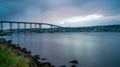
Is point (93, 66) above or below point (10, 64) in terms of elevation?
below

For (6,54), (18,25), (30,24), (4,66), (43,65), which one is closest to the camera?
(4,66)

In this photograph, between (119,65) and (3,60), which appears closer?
(3,60)

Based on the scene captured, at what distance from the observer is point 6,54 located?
9.32 meters

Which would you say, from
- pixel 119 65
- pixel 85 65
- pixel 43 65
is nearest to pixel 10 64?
pixel 43 65

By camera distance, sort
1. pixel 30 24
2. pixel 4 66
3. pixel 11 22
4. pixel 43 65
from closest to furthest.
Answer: pixel 4 66 → pixel 43 65 → pixel 11 22 → pixel 30 24

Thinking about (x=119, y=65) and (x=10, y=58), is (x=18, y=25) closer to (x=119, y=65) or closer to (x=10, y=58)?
(x=119, y=65)

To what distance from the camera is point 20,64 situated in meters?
9.20

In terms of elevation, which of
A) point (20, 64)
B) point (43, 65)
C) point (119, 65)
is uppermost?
point (20, 64)

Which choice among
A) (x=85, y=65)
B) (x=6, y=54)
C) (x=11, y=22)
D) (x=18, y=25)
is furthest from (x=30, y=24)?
(x=6, y=54)

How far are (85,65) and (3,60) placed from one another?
2070cm

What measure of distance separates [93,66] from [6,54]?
20.3m

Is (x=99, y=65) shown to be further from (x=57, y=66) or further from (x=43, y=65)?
(x=43, y=65)

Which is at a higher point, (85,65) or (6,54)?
(6,54)

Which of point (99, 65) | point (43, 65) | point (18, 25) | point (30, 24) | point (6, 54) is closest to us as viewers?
point (6, 54)
